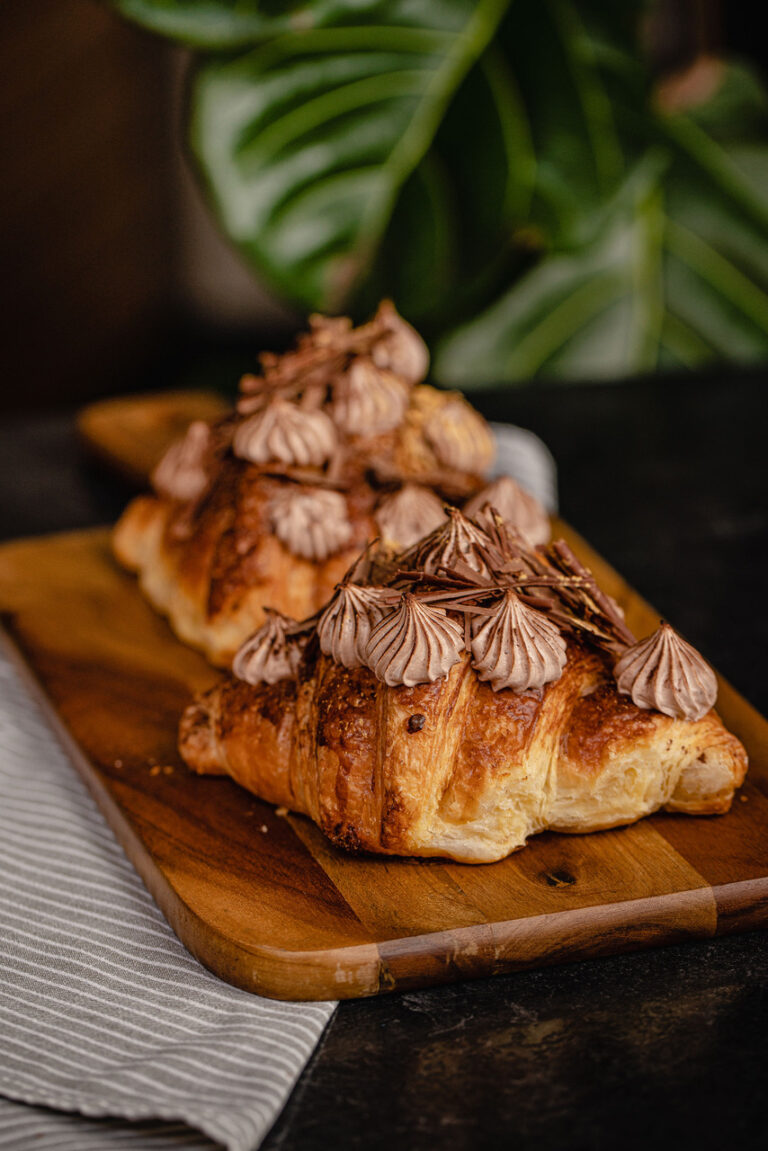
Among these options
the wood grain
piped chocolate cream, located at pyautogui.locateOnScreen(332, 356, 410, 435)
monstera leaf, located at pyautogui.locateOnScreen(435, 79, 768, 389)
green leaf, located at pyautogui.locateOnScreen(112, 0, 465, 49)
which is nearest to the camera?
piped chocolate cream, located at pyautogui.locateOnScreen(332, 356, 410, 435)

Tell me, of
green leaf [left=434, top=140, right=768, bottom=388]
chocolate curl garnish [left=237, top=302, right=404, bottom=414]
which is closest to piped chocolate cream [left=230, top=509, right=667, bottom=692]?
chocolate curl garnish [left=237, top=302, right=404, bottom=414]

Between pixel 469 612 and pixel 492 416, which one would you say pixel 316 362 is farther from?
pixel 492 416

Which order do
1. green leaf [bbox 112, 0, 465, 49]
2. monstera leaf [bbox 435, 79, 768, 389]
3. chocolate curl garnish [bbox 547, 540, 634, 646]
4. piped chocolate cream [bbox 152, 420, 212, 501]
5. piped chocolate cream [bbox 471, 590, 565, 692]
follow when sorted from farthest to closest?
monstera leaf [bbox 435, 79, 768, 389] < green leaf [bbox 112, 0, 465, 49] < piped chocolate cream [bbox 152, 420, 212, 501] < chocolate curl garnish [bbox 547, 540, 634, 646] < piped chocolate cream [bbox 471, 590, 565, 692]

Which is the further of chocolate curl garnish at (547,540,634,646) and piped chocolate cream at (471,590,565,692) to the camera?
chocolate curl garnish at (547,540,634,646)

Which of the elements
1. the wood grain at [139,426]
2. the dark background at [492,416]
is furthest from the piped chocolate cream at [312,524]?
the wood grain at [139,426]

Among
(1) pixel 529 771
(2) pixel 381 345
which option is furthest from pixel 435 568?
(2) pixel 381 345

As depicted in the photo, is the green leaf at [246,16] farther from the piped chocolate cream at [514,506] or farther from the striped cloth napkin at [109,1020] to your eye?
the striped cloth napkin at [109,1020]

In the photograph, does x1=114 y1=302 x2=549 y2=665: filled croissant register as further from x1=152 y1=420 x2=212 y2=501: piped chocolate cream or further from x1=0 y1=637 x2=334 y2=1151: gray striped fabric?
x1=0 y1=637 x2=334 y2=1151: gray striped fabric
